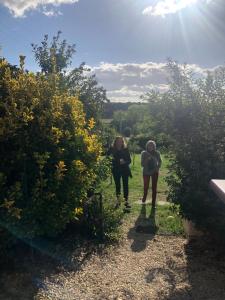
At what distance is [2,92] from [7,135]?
62 cm

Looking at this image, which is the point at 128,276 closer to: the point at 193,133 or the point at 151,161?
→ the point at 193,133

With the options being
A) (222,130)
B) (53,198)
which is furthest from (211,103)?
(53,198)

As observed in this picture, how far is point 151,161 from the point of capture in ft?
30.8

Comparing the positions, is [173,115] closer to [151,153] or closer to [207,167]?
[207,167]

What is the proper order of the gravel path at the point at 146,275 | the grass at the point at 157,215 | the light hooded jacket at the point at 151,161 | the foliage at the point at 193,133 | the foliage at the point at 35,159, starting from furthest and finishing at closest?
the light hooded jacket at the point at 151,161, the grass at the point at 157,215, the foliage at the point at 193,133, the foliage at the point at 35,159, the gravel path at the point at 146,275

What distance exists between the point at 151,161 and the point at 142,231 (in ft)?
7.81

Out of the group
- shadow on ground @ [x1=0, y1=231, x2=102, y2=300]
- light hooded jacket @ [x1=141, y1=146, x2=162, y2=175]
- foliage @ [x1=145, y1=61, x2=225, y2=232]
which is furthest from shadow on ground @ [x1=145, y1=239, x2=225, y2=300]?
light hooded jacket @ [x1=141, y1=146, x2=162, y2=175]

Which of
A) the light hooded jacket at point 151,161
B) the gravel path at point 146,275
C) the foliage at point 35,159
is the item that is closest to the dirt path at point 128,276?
the gravel path at point 146,275

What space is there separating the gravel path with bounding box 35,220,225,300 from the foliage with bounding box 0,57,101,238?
0.72 m

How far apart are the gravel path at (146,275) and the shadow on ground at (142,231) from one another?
32mm

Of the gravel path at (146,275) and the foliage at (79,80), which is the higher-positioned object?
the foliage at (79,80)

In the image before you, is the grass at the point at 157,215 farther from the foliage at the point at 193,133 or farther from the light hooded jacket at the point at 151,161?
the light hooded jacket at the point at 151,161

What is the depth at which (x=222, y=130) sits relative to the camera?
6.06 metres

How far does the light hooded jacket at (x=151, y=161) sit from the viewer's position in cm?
935
